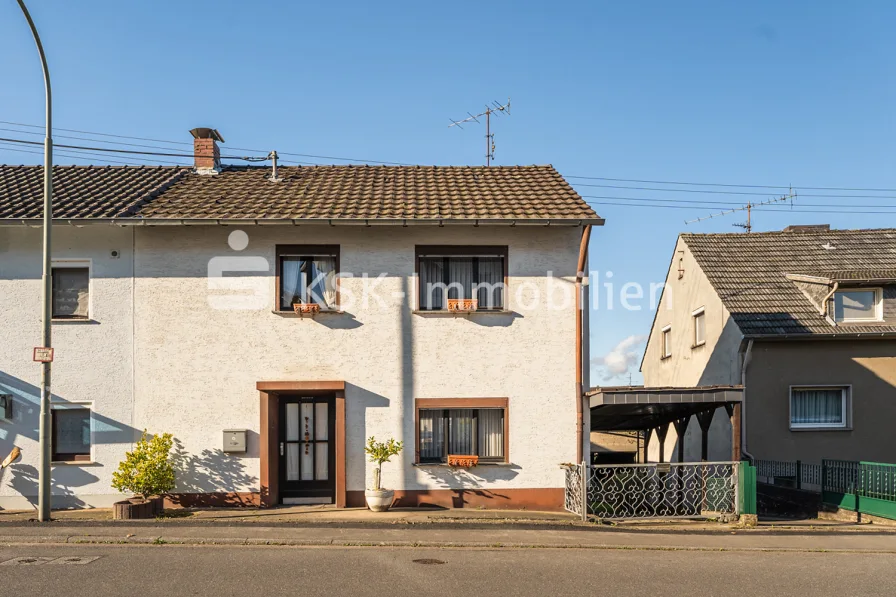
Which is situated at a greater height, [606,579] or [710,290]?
[710,290]

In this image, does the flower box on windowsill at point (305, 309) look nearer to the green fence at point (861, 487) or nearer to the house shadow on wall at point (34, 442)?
the house shadow on wall at point (34, 442)

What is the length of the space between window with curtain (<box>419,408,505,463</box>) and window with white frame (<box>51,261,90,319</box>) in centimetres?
681

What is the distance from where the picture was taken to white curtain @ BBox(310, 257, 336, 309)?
17102 mm

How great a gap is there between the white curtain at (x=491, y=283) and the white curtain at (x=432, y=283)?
0.74 metres

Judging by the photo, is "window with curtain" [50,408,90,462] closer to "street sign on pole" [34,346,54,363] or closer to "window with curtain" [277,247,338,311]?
"street sign on pole" [34,346,54,363]

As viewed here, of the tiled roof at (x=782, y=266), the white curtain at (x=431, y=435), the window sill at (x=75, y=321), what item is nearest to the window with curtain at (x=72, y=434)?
the window sill at (x=75, y=321)

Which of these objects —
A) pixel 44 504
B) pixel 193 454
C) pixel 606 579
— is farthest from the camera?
pixel 193 454

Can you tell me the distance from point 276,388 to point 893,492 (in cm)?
1188

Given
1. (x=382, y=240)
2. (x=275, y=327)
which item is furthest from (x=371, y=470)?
(x=382, y=240)

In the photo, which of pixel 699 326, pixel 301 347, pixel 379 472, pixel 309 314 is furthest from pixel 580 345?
pixel 699 326

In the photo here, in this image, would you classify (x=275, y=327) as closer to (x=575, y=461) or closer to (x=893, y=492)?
(x=575, y=461)

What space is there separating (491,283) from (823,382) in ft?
34.7

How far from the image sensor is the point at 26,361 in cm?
1672

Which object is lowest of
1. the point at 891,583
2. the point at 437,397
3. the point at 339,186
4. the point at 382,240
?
the point at 891,583
